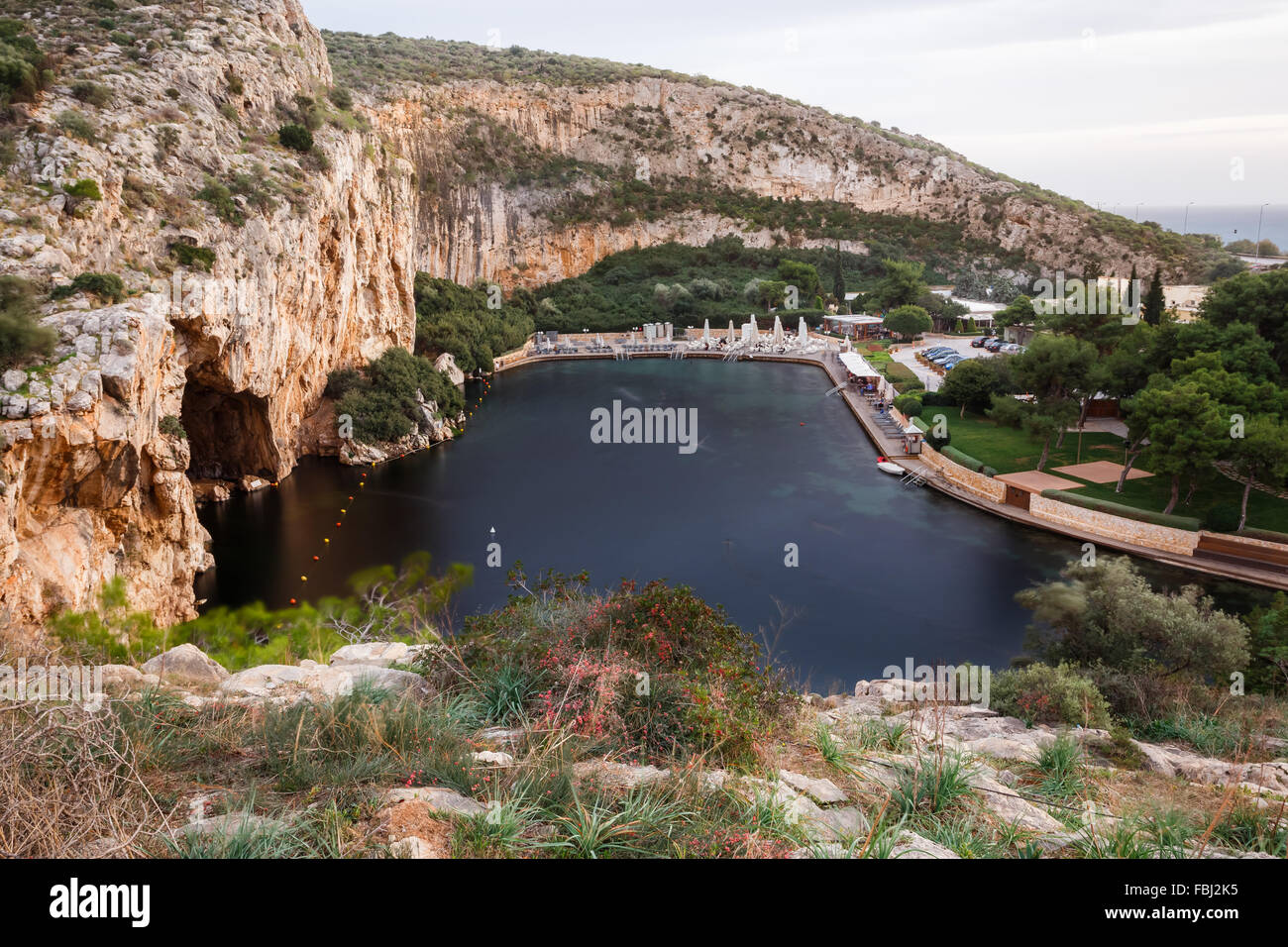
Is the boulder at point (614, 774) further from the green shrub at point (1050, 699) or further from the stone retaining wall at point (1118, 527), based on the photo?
the stone retaining wall at point (1118, 527)

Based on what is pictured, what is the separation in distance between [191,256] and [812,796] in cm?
2161

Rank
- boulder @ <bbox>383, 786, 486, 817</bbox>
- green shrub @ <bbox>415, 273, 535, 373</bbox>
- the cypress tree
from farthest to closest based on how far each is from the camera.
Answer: green shrub @ <bbox>415, 273, 535, 373</bbox>
the cypress tree
boulder @ <bbox>383, 786, 486, 817</bbox>

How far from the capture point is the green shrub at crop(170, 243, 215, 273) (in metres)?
20.2

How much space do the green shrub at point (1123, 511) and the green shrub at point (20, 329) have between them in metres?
25.5

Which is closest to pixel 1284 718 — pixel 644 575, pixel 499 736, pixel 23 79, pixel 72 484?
pixel 499 736

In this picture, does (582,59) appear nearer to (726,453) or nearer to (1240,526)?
(726,453)

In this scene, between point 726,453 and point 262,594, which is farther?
point 726,453

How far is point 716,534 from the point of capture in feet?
75.7

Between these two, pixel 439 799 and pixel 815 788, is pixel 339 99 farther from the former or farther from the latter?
pixel 815 788

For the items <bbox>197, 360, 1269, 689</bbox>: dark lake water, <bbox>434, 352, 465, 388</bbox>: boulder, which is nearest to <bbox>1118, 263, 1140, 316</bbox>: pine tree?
<bbox>197, 360, 1269, 689</bbox>: dark lake water

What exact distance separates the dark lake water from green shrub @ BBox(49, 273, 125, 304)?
A: 7.44 metres

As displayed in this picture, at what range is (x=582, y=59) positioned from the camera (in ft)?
274

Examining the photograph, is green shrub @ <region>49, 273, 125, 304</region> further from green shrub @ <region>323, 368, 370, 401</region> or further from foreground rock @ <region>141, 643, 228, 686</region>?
green shrub @ <region>323, 368, 370, 401</region>

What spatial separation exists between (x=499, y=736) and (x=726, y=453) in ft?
83.4
